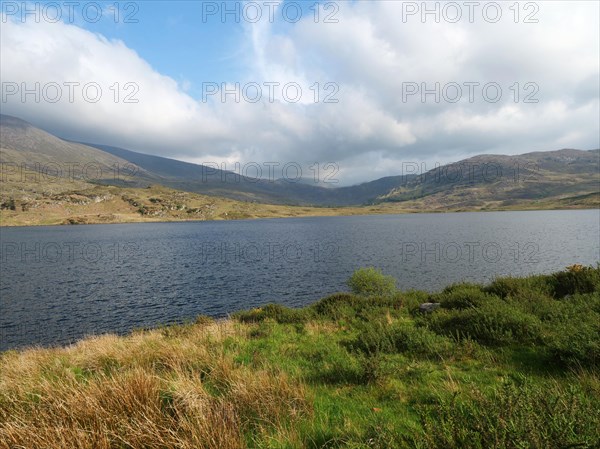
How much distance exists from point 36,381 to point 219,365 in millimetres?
4891

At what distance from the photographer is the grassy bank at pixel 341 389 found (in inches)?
177

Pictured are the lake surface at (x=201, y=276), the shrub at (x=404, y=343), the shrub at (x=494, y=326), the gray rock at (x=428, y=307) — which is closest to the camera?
the shrub at (x=404, y=343)

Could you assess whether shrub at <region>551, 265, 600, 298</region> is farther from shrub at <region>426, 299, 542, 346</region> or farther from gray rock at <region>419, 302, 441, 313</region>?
shrub at <region>426, 299, 542, 346</region>

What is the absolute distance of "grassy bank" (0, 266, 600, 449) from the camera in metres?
4.49

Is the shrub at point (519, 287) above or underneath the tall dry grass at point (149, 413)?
underneath

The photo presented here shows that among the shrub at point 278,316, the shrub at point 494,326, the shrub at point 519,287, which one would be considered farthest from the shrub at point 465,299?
the shrub at point 278,316

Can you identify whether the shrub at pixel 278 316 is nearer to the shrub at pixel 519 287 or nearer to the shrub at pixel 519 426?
the shrub at pixel 519 287

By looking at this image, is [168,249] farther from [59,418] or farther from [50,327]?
[59,418]

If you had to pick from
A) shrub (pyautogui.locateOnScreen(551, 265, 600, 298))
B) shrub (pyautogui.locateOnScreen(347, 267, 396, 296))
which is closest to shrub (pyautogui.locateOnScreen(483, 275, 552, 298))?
shrub (pyautogui.locateOnScreen(551, 265, 600, 298))

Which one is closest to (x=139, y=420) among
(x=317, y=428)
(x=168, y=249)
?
(x=317, y=428)

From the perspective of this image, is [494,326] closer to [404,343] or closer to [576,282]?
[404,343]

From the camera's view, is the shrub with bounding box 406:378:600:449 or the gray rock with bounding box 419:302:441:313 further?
the gray rock with bounding box 419:302:441:313

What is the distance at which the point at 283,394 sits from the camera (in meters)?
6.86

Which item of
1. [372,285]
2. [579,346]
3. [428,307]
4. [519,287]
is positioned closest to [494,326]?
[579,346]
